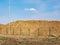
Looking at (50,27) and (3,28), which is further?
(3,28)

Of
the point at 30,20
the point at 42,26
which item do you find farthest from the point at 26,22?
the point at 42,26

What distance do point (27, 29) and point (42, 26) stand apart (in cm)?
466

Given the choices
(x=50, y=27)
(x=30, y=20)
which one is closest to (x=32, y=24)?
(x=30, y=20)

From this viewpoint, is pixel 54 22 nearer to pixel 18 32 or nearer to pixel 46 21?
pixel 46 21

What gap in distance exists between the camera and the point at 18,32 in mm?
61844

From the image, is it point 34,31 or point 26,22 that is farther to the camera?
point 26,22

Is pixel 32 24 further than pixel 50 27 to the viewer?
Yes

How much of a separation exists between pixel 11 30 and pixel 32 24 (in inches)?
266

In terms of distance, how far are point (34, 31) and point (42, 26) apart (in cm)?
397

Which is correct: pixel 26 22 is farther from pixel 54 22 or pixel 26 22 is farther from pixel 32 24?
pixel 54 22

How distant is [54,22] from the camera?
62906 mm

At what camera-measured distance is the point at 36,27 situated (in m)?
62.7

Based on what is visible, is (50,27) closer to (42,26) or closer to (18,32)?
(42,26)

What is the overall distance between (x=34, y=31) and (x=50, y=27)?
4720 mm
